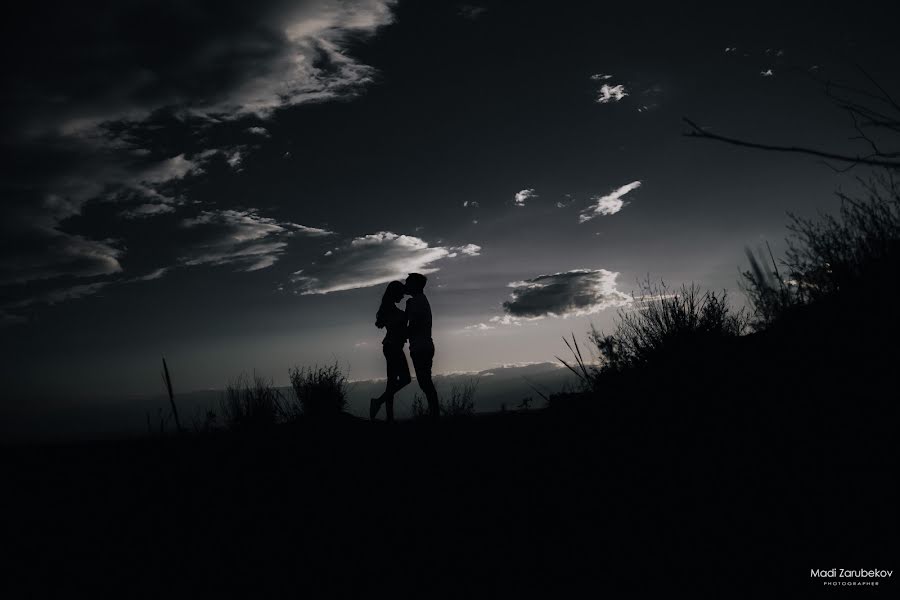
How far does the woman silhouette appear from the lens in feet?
23.3

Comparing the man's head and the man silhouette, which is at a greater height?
the man's head

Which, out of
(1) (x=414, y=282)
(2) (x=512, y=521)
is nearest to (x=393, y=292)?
(1) (x=414, y=282)

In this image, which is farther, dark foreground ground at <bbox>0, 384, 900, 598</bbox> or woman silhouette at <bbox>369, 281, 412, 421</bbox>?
woman silhouette at <bbox>369, 281, 412, 421</bbox>

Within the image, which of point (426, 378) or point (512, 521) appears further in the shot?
point (426, 378)

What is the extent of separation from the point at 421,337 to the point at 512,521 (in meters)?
4.45

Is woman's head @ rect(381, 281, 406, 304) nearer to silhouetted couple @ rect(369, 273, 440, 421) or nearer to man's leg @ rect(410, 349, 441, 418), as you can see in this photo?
silhouetted couple @ rect(369, 273, 440, 421)

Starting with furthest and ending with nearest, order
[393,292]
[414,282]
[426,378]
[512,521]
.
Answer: [393,292]
[414,282]
[426,378]
[512,521]

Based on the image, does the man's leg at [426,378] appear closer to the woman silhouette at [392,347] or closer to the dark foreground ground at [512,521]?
A: the woman silhouette at [392,347]

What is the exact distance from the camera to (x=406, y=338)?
7180 millimetres

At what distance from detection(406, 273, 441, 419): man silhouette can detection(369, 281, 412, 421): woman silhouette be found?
0.52 meters

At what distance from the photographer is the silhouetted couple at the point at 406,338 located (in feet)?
21.0

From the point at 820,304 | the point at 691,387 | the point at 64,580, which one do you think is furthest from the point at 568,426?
the point at 64,580

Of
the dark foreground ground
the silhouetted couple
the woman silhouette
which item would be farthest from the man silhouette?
the dark foreground ground

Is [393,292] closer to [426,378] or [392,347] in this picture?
[392,347]
